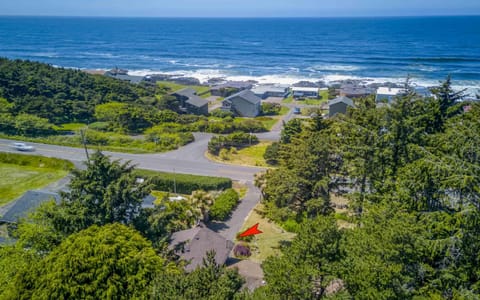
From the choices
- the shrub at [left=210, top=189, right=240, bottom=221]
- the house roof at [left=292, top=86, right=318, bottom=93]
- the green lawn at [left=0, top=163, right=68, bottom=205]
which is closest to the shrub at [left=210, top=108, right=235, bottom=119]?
the house roof at [left=292, top=86, right=318, bottom=93]

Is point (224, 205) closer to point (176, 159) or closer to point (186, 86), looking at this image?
point (176, 159)

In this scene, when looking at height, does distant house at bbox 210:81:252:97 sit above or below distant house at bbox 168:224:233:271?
above

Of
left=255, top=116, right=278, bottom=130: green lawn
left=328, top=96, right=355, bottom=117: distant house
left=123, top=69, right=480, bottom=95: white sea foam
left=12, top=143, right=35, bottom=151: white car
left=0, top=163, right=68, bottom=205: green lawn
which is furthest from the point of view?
left=123, top=69, right=480, bottom=95: white sea foam

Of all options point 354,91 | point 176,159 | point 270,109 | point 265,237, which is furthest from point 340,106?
point 265,237

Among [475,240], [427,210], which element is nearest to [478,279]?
[475,240]

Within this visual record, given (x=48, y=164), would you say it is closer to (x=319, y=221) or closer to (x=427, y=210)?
(x=319, y=221)

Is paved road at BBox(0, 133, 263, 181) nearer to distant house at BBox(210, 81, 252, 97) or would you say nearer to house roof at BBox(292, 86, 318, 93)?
distant house at BBox(210, 81, 252, 97)

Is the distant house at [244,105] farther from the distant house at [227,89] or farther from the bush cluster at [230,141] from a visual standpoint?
the distant house at [227,89]
